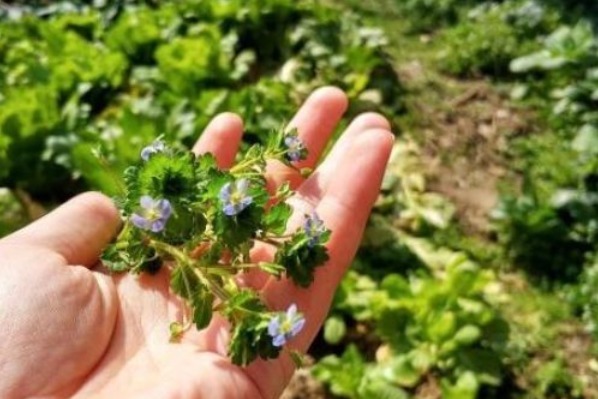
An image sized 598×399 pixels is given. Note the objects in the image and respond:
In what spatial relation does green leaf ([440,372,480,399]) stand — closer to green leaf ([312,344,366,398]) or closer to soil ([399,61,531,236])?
green leaf ([312,344,366,398])

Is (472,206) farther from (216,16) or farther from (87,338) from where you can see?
(87,338)

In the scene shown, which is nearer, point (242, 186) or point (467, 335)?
point (242, 186)

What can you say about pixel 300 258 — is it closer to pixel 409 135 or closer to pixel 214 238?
pixel 214 238

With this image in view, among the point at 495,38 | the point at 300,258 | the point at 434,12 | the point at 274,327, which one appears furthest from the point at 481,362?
the point at 434,12

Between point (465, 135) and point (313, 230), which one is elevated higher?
point (313, 230)

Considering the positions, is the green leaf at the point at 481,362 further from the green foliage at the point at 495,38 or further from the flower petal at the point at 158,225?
the green foliage at the point at 495,38

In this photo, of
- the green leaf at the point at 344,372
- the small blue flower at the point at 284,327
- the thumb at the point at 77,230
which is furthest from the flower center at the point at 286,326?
the green leaf at the point at 344,372

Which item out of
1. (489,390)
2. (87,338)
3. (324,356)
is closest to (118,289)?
(87,338)
